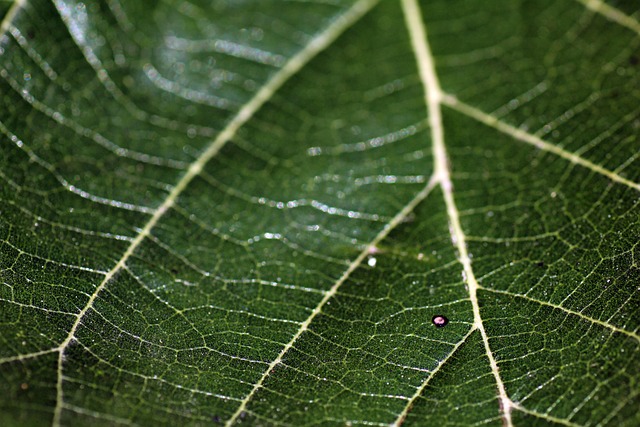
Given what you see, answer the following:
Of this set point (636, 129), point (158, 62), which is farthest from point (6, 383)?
point (636, 129)

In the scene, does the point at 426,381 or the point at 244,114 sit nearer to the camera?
the point at 426,381

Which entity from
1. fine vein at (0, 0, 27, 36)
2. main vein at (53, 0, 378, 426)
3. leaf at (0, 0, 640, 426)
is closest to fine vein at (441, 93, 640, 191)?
leaf at (0, 0, 640, 426)

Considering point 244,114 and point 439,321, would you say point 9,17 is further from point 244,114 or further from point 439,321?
point 439,321

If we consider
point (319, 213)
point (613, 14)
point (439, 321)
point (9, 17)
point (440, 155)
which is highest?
point (613, 14)

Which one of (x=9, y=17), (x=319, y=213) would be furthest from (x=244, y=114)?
(x=9, y=17)

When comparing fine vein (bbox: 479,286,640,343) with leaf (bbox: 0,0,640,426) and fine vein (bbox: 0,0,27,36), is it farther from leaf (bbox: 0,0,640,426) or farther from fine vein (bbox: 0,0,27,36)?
fine vein (bbox: 0,0,27,36)

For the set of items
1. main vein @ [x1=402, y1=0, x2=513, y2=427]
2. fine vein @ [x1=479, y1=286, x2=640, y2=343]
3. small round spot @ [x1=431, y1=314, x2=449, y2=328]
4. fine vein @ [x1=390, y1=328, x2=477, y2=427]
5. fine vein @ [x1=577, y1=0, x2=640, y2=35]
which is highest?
fine vein @ [x1=577, y1=0, x2=640, y2=35]

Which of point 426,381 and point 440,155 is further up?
point 440,155
